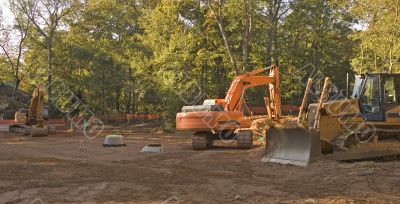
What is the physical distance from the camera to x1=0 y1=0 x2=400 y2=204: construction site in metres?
9.34

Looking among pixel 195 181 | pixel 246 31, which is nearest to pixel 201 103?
pixel 246 31

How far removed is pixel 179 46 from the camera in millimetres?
31547

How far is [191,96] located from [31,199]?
24.1 meters

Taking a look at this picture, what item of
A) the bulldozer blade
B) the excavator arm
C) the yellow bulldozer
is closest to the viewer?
the bulldozer blade

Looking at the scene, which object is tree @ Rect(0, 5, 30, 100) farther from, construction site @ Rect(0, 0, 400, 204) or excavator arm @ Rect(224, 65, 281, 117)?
excavator arm @ Rect(224, 65, 281, 117)

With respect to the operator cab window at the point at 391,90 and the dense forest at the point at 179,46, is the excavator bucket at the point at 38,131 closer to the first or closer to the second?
the dense forest at the point at 179,46

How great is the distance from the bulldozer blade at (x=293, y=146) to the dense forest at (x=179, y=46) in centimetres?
1443

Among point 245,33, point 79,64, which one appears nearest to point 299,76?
point 245,33

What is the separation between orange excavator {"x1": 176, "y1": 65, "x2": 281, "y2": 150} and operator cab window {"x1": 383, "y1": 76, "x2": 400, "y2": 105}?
5.00 meters

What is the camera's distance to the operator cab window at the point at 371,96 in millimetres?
12959

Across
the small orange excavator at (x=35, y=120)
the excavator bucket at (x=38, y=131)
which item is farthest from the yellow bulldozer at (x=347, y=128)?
the small orange excavator at (x=35, y=120)

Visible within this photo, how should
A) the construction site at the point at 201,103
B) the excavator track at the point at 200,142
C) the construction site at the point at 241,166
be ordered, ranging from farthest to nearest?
the excavator track at the point at 200,142, the construction site at the point at 201,103, the construction site at the point at 241,166

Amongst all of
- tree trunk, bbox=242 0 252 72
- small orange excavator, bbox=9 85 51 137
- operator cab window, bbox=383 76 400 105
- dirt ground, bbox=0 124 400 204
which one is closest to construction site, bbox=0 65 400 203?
dirt ground, bbox=0 124 400 204

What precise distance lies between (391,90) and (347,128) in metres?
1.82
